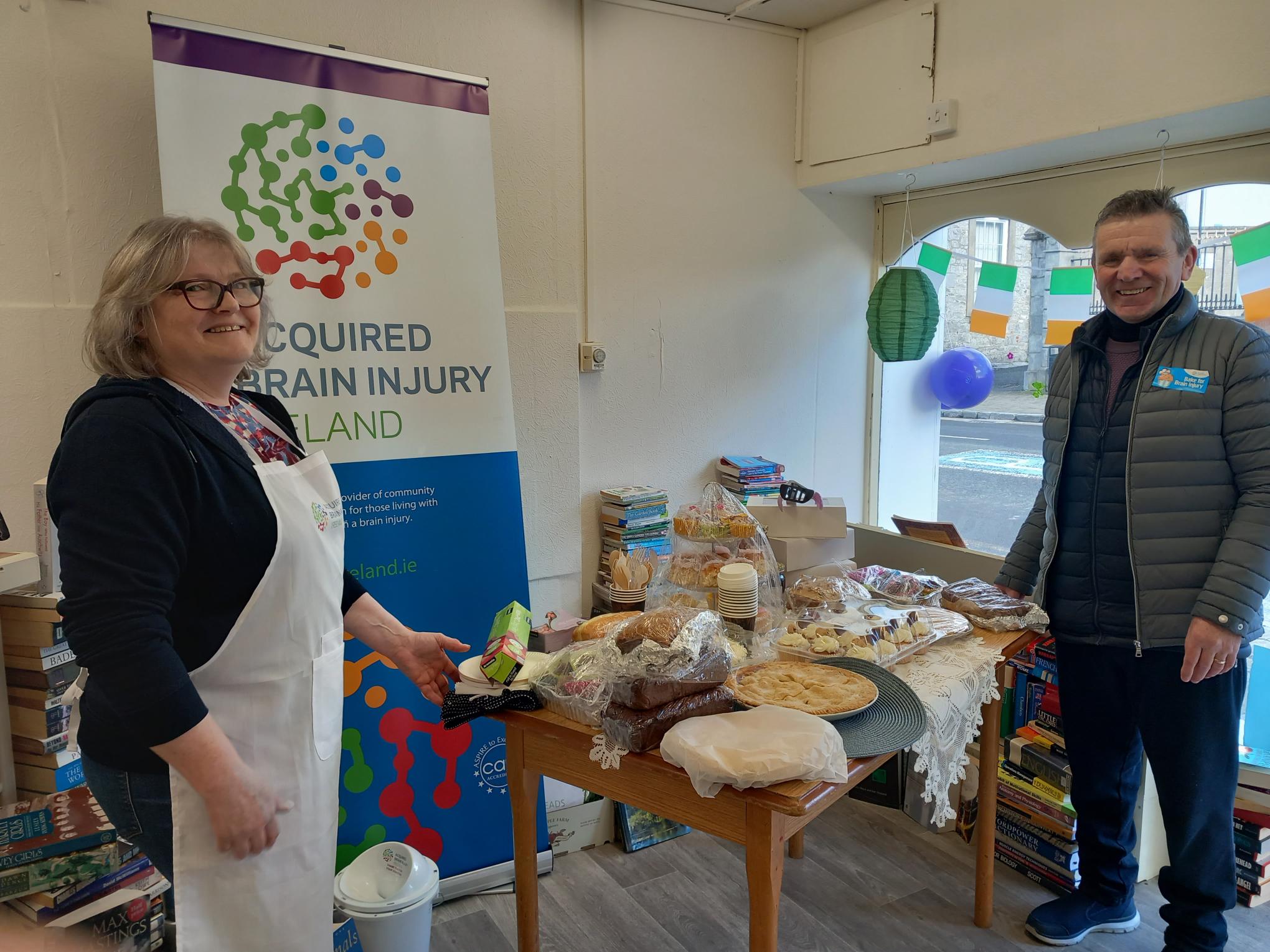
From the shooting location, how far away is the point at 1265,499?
1.88 m

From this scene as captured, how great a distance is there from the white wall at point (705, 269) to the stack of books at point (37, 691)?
1654mm

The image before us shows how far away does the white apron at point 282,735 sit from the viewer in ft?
4.42

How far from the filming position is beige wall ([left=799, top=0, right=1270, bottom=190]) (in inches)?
89.5

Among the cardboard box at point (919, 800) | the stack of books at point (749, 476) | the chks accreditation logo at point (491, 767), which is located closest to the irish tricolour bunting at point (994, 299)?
the stack of books at point (749, 476)

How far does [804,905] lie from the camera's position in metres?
2.52

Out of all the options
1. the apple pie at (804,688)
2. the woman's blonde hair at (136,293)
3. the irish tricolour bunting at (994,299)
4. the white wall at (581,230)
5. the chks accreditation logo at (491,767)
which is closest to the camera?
the woman's blonde hair at (136,293)

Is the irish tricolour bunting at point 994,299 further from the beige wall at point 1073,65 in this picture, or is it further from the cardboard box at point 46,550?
the cardboard box at point 46,550

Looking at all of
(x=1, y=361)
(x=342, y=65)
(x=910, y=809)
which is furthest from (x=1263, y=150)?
(x=1, y=361)

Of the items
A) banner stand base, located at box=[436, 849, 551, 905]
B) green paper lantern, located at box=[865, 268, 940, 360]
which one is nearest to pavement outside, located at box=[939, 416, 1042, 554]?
green paper lantern, located at box=[865, 268, 940, 360]

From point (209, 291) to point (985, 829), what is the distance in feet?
7.94

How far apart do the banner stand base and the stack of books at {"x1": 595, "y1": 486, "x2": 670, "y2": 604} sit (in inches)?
37.1

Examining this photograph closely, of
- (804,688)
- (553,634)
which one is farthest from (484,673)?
(553,634)

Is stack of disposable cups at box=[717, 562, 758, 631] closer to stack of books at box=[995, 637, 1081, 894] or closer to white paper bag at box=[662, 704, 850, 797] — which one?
white paper bag at box=[662, 704, 850, 797]

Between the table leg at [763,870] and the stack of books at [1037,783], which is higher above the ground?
the table leg at [763,870]
